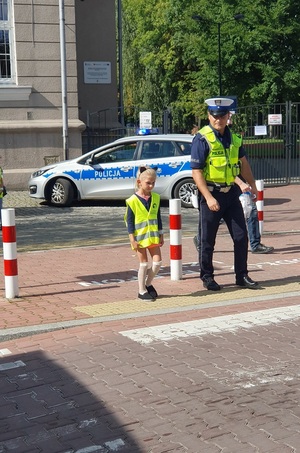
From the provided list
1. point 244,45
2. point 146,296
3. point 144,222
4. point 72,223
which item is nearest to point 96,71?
point 72,223

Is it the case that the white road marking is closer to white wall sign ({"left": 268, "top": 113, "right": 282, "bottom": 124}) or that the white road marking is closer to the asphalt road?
the asphalt road

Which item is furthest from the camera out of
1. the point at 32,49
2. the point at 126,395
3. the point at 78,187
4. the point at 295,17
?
the point at 295,17

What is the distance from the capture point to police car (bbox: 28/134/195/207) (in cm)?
1630

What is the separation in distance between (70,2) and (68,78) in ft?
6.79

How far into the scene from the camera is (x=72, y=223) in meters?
14.5

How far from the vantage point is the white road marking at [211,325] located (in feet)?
20.4

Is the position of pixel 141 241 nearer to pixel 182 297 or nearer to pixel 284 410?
pixel 182 297

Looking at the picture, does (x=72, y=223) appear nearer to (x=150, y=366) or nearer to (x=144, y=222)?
(x=144, y=222)

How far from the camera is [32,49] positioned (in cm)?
2011

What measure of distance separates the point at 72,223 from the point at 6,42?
26.2 ft

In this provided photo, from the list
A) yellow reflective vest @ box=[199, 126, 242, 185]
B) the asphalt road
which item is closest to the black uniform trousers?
yellow reflective vest @ box=[199, 126, 242, 185]

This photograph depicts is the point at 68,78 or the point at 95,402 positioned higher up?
the point at 68,78

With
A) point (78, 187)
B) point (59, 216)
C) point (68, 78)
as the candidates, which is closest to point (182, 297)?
point (59, 216)

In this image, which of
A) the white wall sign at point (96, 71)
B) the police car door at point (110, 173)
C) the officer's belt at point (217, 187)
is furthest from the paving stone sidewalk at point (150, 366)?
the white wall sign at point (96, 71)
